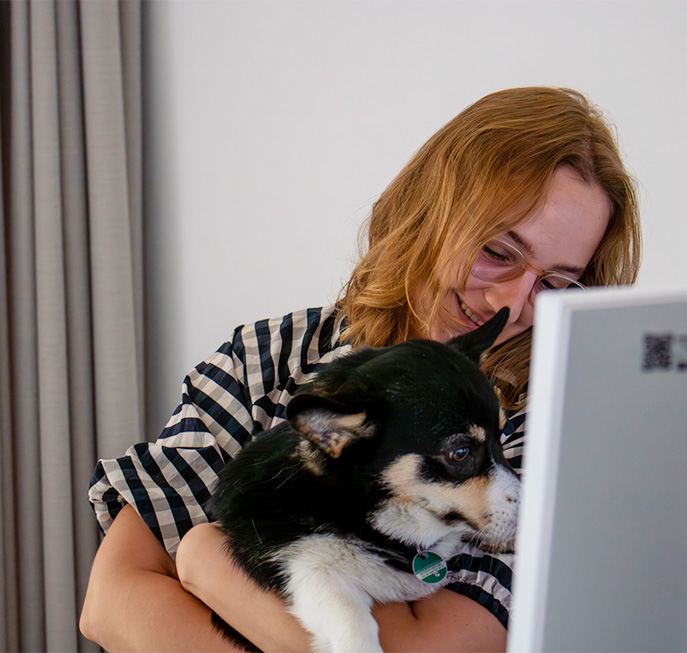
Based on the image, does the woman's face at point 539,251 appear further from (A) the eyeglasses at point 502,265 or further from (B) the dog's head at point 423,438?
(B) the dog's head at point 423,438

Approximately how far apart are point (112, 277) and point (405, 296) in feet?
4.07

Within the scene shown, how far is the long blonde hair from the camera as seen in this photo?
95 cm

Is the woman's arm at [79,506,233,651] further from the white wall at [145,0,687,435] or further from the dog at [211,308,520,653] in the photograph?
the white wall at [145,0,687,435]

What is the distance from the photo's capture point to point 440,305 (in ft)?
3.11

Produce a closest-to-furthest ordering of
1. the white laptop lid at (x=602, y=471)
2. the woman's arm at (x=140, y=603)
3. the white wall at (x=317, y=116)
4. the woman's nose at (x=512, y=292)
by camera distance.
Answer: the white laptop lid at (x=602, y=471) < the woman's arm at (x=140, y=603) < the woman's nose at (x=512, y=292) < the white wall at (x=317, y=116)

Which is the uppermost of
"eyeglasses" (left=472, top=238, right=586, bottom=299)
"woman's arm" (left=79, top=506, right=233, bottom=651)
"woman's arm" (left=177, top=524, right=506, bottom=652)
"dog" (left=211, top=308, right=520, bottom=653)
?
"eyeglasses" (left=472, top=238, right=586, bottom=299)

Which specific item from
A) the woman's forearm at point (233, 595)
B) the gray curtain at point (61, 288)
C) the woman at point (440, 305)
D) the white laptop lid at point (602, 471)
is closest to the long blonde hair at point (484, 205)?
A: the woman at point (440, 305)

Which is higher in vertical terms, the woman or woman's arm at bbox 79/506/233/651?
the woman

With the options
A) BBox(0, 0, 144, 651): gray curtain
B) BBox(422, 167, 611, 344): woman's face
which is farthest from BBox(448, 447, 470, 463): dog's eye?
BBox(0, 0, 144, 651): gray curtain

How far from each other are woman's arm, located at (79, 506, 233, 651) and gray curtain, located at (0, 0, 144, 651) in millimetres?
1011

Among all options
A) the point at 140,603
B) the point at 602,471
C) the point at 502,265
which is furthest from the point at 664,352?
the point at 140,603

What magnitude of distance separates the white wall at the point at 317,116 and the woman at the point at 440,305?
1.35 ft

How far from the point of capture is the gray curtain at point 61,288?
184 cm

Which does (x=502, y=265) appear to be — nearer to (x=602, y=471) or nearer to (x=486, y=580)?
(x=486, y=580)
